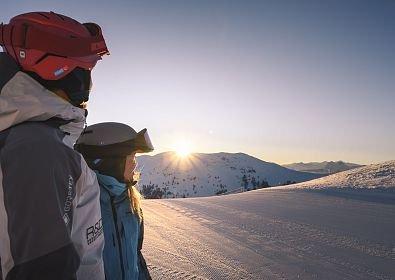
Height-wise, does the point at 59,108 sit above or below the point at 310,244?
above

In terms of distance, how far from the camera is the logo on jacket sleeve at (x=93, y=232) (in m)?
1.53

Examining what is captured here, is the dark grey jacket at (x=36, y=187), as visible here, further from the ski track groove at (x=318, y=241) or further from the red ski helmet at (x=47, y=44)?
the ski track groove at (x=318, y=241)

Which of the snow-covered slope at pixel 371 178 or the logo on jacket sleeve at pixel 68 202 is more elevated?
the snow-covered slope at pixel 371 178

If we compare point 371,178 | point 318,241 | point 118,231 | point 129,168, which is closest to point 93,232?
point 118,231

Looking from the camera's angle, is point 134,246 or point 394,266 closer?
point 134,246

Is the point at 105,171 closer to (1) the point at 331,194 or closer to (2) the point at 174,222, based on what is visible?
(2) the point at 174,222

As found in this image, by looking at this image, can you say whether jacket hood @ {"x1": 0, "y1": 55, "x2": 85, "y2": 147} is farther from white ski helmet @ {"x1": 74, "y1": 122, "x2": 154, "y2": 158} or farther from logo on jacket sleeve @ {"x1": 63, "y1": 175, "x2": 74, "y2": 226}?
white ski helmet @ {"x1": 74, "y1": 122, "x2": 154, "y2": 158}

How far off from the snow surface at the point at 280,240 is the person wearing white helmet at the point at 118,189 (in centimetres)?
232

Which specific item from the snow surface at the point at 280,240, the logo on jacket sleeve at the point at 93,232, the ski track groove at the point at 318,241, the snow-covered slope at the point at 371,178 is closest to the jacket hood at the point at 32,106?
the logo on jacket sleeve at the point at 93,232

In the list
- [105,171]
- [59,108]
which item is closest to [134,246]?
[105,171]

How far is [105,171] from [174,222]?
18.4 ft

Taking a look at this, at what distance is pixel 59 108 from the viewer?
4.78ft

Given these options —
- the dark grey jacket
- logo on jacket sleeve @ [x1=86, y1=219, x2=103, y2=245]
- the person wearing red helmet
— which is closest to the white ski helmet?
the person wearing red helmet

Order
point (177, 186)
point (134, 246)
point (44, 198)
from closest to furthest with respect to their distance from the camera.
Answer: point (44, 198) → point (134, 246) → point (177, 186)
